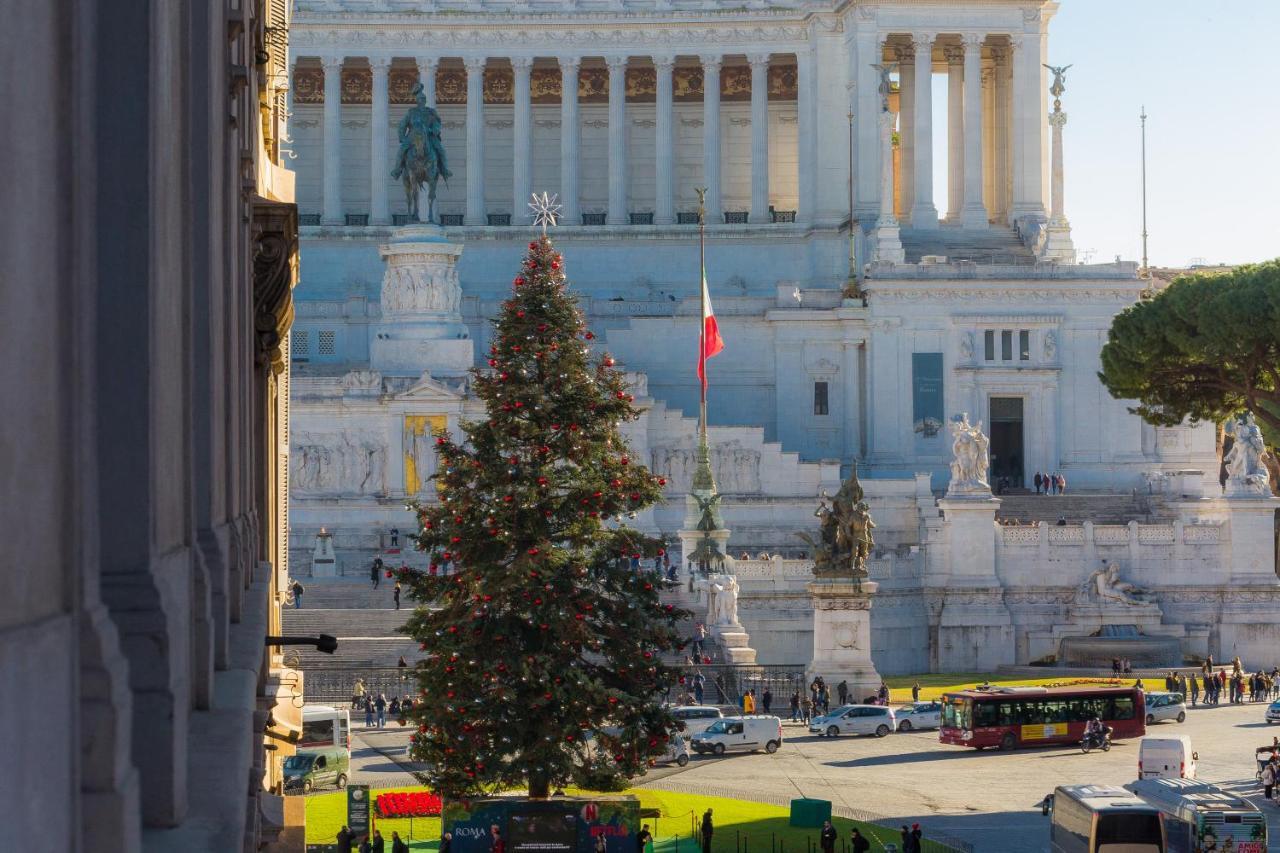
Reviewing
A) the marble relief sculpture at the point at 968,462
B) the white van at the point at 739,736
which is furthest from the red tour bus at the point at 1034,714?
the marble relief sculpture at the point at 968,462

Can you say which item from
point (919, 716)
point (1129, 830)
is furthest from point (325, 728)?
point (1129, 830)

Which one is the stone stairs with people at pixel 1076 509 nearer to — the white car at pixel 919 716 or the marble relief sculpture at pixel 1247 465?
the marble relief sculpture at pixel 1247 465

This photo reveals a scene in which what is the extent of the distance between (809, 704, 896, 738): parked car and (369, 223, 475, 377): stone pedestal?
86.0ft

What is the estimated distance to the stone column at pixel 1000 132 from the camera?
9794cm

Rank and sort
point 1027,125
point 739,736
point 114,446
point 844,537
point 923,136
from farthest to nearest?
point 1027,125
point 923,136
point 844,537
point 739,736
point 114,446

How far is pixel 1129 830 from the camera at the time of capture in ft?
114

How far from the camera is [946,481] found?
275 feet

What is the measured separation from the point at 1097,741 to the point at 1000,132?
51.4m

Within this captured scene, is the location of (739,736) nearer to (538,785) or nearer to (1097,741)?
(1097,741)

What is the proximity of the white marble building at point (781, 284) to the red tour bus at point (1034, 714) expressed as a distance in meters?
12.1

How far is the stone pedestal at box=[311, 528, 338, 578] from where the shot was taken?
68.6m

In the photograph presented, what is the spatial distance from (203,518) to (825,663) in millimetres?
47770

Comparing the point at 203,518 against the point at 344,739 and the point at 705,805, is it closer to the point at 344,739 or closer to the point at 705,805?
the point at 705,805

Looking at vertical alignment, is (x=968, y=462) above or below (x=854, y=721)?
above
